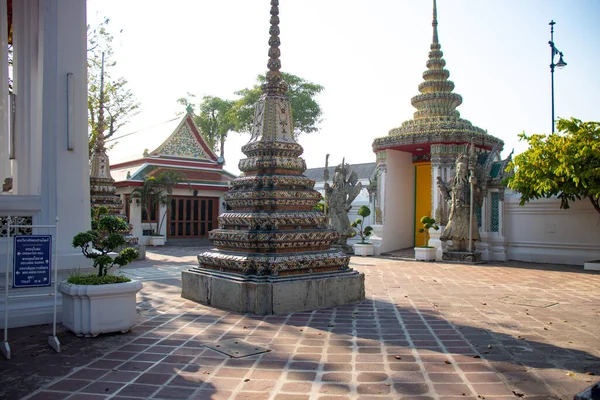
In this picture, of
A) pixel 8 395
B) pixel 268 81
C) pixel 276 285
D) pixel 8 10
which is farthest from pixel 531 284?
pixel 8 10

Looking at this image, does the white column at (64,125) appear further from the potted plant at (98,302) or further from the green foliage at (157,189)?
the green foliage at (157,189)

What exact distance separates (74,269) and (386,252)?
12.2 metres

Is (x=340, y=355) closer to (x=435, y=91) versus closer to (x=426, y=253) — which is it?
(x=426, y=253)

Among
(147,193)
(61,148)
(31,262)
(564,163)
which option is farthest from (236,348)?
(147,193)

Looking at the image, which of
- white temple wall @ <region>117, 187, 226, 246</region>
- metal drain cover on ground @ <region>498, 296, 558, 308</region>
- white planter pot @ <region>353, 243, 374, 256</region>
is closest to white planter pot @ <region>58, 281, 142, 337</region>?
metal drain cover on ground @ <region>498, 296, 558, 308</region>

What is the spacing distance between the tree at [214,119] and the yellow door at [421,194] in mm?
18643

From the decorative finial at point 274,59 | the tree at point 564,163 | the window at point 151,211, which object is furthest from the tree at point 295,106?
the decorative finial at point 274,59

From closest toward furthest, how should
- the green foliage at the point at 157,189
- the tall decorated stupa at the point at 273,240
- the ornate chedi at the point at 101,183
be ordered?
the tall decorated stupa at the point at 273,240, the ornate chedi at the point at 101,183, the green foliage at the point at 157,189

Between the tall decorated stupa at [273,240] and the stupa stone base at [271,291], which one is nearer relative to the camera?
the stupa stone base at [271,291]

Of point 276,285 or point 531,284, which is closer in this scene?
point 276,285

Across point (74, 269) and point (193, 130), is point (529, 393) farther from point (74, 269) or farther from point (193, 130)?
point (193, 130)

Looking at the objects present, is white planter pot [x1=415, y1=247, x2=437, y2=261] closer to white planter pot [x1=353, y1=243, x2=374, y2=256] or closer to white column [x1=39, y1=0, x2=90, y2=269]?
white planter pot [x1=353, y1=243, x2=374, y2=256]

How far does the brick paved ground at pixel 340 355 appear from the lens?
361 centimetres

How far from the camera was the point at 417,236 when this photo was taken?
18.0 metres
